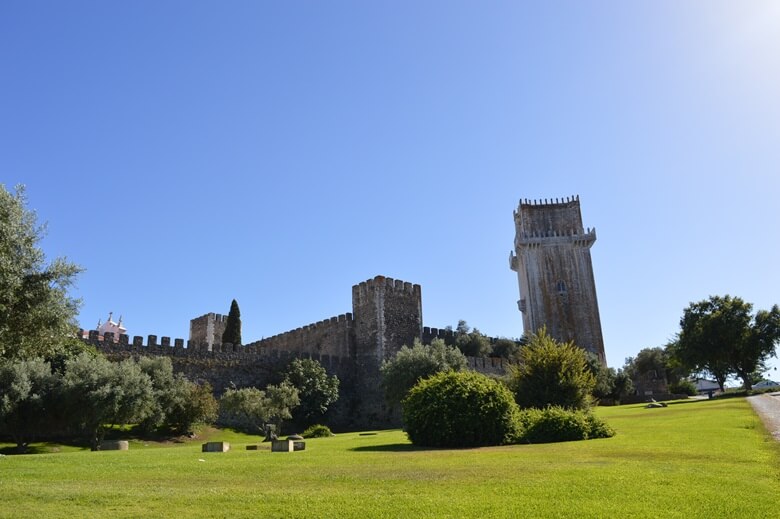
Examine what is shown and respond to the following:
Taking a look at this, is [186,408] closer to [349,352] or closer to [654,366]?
[349,352]

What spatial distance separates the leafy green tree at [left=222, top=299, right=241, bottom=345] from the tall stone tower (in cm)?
3275

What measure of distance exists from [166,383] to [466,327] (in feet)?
102

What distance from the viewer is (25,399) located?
80.2 ft

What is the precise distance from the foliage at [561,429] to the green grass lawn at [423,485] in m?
4.06

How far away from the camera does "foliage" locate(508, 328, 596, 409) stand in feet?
74.4

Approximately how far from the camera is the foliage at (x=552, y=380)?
22.7 m

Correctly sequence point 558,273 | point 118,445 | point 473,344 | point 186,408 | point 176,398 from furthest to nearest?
1. point 558,273
2. point 473,344
3. point 186,408
4. point 176,398
5. point 118,445

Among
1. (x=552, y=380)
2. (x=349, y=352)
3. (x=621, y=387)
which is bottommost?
(x=552, y=380)

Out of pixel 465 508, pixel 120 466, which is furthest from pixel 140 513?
pixel 120 466

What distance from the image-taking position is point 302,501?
7.59 metres

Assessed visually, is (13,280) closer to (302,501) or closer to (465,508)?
(302,501)

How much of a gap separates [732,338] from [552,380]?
2962 cm

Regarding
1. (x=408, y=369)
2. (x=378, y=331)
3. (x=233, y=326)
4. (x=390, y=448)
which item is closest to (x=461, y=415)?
(x=390, y=448)

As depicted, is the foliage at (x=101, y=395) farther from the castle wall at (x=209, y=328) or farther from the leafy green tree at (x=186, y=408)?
the castle wall at (x=209, y=328)
